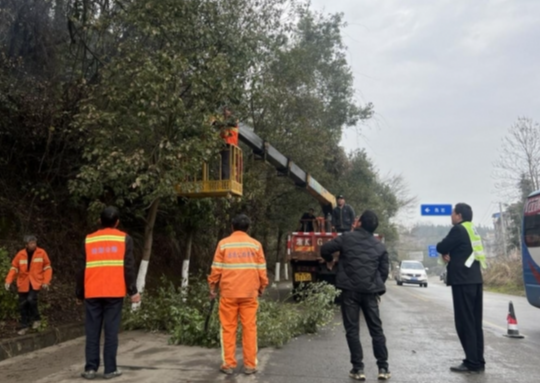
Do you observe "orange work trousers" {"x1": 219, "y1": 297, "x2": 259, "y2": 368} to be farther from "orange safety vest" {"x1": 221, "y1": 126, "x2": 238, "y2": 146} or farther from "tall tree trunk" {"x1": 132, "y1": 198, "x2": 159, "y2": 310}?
"orange safety vest" {"x1": 221, "y1": 126, "x2": 238, "y2": 146}

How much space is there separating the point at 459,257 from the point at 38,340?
6.03 meters

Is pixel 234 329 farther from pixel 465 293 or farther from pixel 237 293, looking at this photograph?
pixel 465 293

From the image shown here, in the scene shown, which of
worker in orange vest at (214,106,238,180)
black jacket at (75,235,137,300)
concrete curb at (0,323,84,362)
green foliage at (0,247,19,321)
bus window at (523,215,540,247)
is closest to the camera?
black jacket at (75,235,137,300)

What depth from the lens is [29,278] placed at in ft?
28.3

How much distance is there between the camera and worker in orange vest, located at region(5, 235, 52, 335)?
8508mm

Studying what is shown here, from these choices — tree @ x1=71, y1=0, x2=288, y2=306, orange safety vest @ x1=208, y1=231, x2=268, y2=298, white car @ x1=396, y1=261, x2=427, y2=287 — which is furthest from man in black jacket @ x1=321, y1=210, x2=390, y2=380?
white car @ x1=396, y1=261, x2=427, y2=287

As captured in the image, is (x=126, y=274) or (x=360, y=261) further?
(x=360, y=261)

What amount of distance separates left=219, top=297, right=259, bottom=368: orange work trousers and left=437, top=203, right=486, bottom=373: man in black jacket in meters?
2.39

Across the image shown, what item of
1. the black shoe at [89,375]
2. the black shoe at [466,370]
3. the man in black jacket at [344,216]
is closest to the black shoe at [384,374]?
the black shoe at [466,370]

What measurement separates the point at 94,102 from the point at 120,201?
2.09 meters

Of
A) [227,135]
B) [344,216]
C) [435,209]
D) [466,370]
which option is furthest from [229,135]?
[435,209]

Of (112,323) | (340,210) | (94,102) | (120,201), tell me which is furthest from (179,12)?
(340,210)

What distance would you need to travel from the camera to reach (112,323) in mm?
5871

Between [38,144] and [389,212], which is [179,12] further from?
[389,212]
